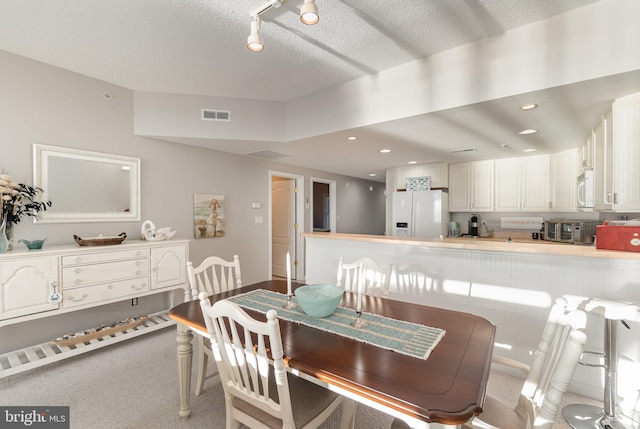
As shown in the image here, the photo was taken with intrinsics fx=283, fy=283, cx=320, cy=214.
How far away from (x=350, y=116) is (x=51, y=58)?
2.74 meters

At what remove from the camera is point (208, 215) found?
390cm

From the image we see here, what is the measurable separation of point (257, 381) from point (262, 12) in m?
2.09

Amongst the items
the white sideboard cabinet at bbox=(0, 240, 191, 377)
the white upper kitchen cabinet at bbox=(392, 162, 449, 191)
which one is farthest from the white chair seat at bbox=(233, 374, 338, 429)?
the white upper kitchen cabinet at bbox=(392, 162, 449, 191)

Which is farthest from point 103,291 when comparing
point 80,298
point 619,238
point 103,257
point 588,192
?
point 588,192

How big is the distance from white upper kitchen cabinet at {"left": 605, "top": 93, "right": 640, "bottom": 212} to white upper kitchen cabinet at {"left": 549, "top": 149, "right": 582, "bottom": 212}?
2.11 meters

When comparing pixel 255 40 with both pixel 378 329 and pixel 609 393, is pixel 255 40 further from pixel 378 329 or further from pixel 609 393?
pixel 609 393

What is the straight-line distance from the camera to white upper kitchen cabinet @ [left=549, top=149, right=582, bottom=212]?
151 inches

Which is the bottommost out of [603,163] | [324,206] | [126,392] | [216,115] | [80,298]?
[126,392]

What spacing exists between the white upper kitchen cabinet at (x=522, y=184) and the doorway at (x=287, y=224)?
3.30 meters

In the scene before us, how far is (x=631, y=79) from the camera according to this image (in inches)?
70.7

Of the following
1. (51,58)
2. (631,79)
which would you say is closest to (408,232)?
(631,79)

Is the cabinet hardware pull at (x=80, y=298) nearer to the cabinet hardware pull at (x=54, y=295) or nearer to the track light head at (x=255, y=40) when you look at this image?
the cabinet hardware pull at (x=54, y=295)

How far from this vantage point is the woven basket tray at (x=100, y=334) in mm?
2461

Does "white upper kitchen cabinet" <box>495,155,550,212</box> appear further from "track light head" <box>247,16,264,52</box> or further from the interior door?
"track light head" <box>247,16,264,52</box>
